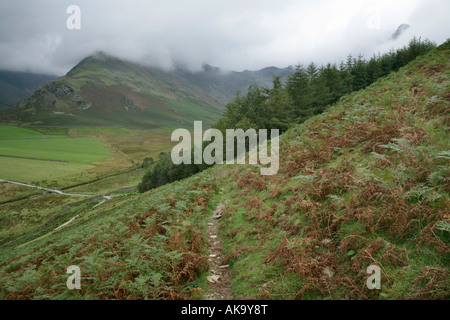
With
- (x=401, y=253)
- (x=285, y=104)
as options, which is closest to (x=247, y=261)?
(x=401, y=253)

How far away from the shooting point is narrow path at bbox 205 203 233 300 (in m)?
6.07

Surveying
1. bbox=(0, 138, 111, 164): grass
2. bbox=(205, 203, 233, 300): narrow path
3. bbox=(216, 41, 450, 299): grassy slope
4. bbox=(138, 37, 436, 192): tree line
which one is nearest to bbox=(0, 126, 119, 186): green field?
bbox=(0, 138, 111, 164): grass

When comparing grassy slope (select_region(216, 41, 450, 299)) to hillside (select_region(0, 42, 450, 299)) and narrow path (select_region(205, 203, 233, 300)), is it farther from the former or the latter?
narrow path (select_region(205, 203, 233, 300))

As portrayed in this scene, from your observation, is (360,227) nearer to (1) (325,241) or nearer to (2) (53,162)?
(1) (325,241)

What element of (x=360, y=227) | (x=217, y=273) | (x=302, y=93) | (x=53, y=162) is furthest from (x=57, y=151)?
(x=360, y=227)

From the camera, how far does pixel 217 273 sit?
276 inches

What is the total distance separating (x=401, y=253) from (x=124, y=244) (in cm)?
879

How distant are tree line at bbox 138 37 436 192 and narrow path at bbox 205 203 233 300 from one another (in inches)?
1316

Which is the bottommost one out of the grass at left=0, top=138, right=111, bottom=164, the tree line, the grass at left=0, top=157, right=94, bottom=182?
the grass at left=0, top=157, right=94, bottom=182

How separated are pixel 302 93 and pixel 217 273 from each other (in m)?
45.5

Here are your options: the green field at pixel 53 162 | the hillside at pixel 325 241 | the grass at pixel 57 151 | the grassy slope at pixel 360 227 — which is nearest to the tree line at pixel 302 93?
the grassy slope at pixel 360 227

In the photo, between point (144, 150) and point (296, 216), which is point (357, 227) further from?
point (144, 150)

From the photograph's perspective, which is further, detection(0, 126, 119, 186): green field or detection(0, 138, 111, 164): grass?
detection(0, 138, 111, 164): grass
